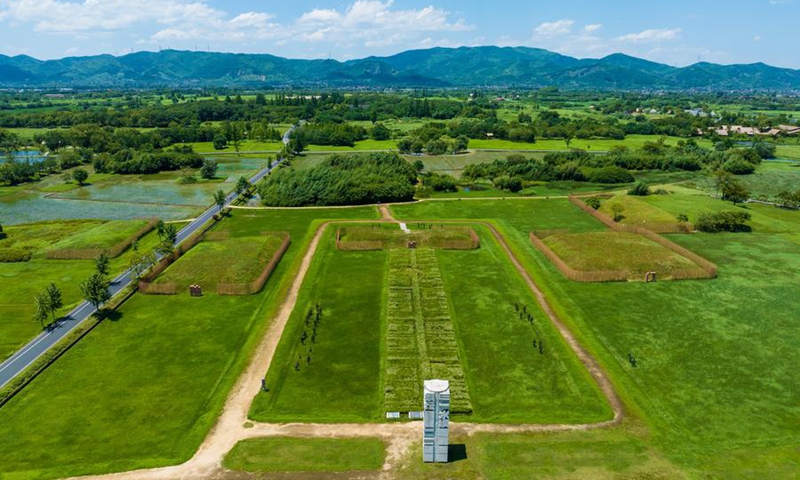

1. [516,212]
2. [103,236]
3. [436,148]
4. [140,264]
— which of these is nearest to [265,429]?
[140,264]

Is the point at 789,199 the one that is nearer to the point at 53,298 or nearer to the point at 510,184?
the point at 510,184

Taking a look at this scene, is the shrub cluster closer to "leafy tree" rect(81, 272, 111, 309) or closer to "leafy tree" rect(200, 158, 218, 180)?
"leafy tree" rect(200, 158, 218, 180)

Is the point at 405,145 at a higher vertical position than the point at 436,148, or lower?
higher

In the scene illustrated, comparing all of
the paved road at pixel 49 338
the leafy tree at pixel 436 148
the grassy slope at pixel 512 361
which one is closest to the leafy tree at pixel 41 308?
the paved road at pixel 49 338

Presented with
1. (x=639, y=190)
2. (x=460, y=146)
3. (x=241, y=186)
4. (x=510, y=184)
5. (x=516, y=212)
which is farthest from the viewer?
(x=460, y=146)

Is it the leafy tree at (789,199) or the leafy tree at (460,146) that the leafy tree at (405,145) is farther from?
the leafy tree at (789,199)

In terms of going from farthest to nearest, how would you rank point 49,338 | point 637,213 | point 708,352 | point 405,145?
1. point 405,145
2. point 637,213
3. point 49,338
4. point 708,352

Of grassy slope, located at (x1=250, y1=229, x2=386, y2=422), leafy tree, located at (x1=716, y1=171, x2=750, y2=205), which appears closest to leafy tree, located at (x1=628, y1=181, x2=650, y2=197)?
leafy tree, located at (x1=716, y1=171, x2=750, y2=205)
